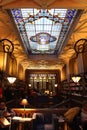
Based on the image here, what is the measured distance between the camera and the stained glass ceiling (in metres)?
9.40

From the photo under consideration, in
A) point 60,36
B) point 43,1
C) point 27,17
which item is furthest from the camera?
point 60,36

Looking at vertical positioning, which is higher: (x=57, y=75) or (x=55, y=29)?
(x=55, y=29)

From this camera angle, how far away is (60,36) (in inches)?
512

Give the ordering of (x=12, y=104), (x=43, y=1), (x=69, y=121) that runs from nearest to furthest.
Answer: (x=69, y=121) < (x=43, y=1) < (x=12, y=104)

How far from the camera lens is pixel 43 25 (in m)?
11.4

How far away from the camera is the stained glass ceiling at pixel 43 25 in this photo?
9.40m

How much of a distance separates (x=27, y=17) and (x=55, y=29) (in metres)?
2.56

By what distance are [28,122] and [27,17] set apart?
5840mm

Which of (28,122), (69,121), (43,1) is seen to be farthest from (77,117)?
(43,1)

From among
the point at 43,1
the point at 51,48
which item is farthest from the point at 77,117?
the point at 51,48

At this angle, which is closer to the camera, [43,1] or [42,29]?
[43,1]

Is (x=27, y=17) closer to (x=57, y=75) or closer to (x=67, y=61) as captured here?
(x=67, y=61)

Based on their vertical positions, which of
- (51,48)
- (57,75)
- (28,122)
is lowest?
(28,122)

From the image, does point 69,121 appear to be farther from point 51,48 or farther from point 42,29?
point 51,48
